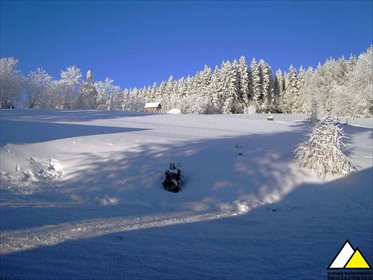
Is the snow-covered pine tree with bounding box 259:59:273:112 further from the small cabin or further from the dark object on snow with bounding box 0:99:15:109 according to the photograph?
the dark object on snow with bounding box 0:99:15:109

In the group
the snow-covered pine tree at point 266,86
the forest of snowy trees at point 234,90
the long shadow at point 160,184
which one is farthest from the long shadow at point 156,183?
the snow-covered pine tree at point 266,86

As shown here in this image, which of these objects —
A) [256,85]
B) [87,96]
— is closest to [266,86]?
[256,85]

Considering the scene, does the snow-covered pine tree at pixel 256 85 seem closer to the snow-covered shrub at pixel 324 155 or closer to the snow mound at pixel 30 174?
the snow-covered shrub at pixel 324 155

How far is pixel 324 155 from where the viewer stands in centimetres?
1159

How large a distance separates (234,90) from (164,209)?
206ft

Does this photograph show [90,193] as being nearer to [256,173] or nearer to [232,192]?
[232,192]

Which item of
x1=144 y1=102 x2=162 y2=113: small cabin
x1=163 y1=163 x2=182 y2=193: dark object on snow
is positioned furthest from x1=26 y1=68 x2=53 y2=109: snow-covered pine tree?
x1=163 y1=163 x2=182 y2=193: dark object on snow

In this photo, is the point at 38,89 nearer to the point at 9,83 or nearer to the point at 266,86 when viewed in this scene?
the point at 9,83

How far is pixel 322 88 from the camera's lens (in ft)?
200

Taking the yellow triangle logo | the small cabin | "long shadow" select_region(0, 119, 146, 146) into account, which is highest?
the small cabin

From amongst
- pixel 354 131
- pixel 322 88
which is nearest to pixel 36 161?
pixel 354 131

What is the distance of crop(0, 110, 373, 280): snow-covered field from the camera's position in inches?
163

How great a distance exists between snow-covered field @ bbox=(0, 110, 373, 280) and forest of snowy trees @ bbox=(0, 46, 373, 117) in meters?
31.1

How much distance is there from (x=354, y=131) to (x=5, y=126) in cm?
2323
